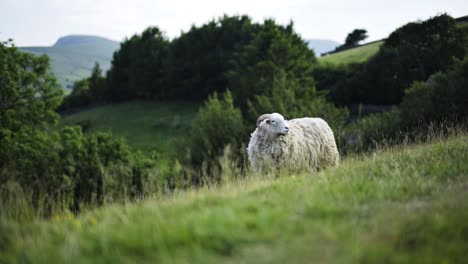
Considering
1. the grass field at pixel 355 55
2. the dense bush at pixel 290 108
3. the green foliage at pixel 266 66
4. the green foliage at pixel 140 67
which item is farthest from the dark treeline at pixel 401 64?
the green foliage at pixel 140 67

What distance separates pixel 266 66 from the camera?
146ft

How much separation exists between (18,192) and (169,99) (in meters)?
63.0

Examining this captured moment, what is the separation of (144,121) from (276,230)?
5623cm

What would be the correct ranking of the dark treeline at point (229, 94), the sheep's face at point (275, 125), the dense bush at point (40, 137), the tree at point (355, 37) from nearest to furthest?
the sheep's face at point (275, 125), the dark treeline at point (229, 94), the dense bush at point (40, 137), the tree at point (355, 37)

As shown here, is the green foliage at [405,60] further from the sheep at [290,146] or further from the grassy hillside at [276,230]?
the grassy hillside at [276,230]

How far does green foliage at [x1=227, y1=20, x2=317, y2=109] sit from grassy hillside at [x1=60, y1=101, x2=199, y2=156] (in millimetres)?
8993

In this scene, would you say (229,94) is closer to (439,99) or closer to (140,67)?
(439,99)

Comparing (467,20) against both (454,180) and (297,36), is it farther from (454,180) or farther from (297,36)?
Answer: (454,180)

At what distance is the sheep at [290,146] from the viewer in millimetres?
9430

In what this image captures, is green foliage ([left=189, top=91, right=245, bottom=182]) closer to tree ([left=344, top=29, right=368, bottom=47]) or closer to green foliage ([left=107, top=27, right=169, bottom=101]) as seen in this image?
green foliage ([left=107, top=27, right=169, bottom=101])

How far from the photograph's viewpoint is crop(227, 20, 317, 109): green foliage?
44.2 metres

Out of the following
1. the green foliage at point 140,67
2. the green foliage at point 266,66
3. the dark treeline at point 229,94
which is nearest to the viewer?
the dark treeline at point 229,94

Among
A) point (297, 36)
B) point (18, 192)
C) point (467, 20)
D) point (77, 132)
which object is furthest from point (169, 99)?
point (18, 192)

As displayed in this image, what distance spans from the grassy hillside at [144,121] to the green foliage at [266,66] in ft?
29.5
